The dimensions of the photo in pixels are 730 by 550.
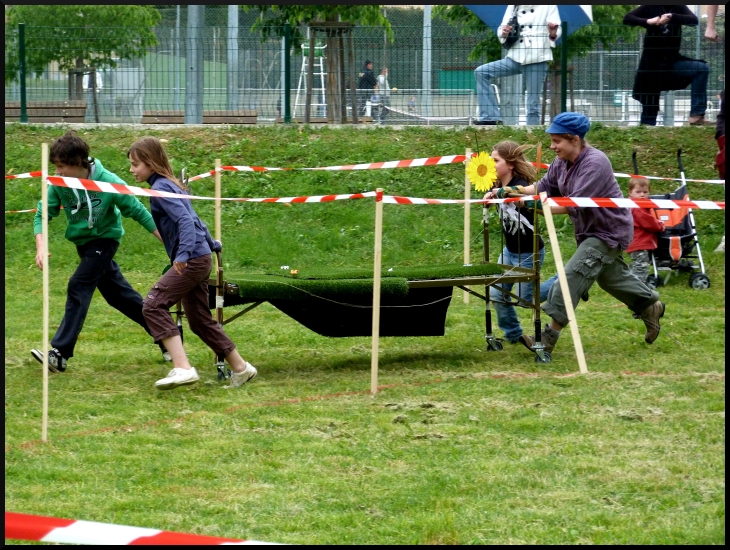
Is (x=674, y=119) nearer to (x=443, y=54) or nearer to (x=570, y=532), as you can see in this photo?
(x=443, y=54)

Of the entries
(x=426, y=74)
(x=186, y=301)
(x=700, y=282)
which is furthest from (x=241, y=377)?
(x=426, y=74)

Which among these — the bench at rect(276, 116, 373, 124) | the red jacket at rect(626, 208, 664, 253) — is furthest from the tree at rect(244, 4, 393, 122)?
the red jacket at rect(626, 208, 664, 253)

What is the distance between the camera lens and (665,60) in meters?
15.6

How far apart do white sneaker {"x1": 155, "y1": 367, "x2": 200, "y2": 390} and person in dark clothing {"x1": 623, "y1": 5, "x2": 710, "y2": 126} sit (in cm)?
1038

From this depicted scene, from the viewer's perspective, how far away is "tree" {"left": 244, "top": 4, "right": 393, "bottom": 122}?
55.9 ft

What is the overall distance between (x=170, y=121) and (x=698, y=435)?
12.6m

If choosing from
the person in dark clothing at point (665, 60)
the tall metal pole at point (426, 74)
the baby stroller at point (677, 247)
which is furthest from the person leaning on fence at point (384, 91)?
the baby stroller at point (677, 247)

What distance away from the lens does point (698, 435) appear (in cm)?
608

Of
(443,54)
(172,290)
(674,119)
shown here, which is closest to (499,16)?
(443,54)

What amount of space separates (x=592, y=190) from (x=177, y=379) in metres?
3.29

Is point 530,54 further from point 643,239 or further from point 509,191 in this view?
point 509,191

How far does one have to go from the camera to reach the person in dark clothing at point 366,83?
55.3 ft

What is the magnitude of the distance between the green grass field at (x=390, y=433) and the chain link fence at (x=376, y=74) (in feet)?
15.5

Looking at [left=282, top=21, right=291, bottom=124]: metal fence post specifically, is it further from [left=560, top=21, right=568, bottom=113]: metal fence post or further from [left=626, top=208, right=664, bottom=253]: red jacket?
[left=626, top=208, right=664, bottom=253]: red jacket
